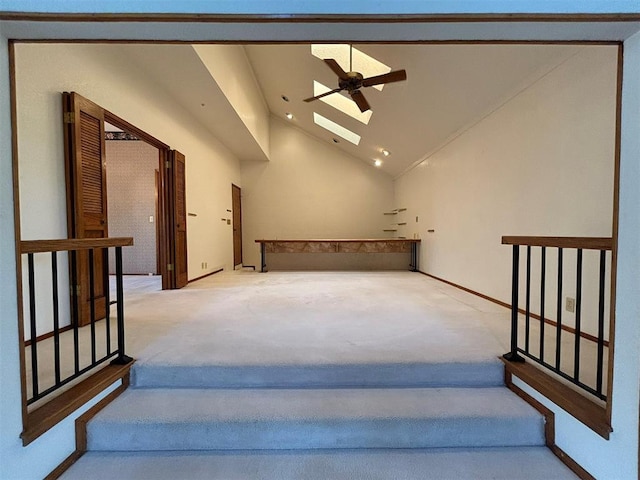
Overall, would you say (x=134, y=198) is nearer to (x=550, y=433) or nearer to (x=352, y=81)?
(x=352, y=81)

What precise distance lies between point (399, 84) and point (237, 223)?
5.29 meters

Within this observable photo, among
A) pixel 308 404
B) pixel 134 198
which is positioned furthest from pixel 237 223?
pixel 308 404

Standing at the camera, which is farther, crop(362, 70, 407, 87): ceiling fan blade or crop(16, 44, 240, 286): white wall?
crop(362, 70, 407, 87): ceiling fan blade

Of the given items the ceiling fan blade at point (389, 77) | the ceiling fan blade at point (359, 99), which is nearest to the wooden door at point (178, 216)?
the ceiling fan blade at point (359, 99)

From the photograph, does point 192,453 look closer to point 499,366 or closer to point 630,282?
point 499,366

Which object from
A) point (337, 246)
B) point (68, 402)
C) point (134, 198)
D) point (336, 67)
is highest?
point (336, 67)

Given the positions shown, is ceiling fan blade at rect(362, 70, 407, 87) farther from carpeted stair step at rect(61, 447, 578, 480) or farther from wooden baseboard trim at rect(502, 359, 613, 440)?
A: carpeted stair step at rect(61, 447, 578, 480)

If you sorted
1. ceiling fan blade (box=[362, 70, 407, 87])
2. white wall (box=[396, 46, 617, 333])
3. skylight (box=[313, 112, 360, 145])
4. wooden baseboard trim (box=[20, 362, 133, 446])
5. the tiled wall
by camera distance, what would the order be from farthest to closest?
skylight (box=[313, 112, 360, 145]), the tiled wall, ceiling fan blade (box=[362, 70, 407, 87]), white wall (box=[396, 46, 617, 333]), wooden baseboard trim (box=[20, 362, 133, 446])

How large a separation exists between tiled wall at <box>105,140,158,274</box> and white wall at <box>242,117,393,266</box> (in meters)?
2.39

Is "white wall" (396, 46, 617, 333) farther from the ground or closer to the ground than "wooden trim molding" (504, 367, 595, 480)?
farther from the ground

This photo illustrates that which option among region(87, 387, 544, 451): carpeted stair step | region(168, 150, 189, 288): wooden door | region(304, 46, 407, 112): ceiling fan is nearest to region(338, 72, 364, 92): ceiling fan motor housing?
region(304, 46, 407, 112): ceiling fan

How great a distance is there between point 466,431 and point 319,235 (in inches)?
274

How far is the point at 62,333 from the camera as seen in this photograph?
241cm

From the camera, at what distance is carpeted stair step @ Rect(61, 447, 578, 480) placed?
135cm
